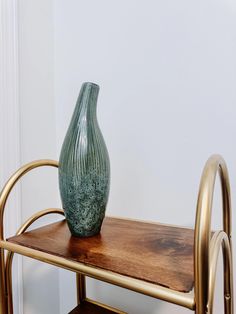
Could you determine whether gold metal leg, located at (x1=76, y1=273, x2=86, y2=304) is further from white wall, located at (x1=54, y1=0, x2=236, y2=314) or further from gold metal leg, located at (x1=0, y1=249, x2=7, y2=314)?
gold metal leg, located at (x1=0, y1=249, x2=7, y2=314)

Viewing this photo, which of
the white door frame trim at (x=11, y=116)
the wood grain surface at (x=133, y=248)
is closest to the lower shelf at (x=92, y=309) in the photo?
the white door frame trim at (x=11, y=116)

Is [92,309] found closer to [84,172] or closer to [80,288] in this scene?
[80,288]

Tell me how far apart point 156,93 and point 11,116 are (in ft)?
1.59

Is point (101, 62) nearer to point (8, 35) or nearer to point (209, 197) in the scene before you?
point (8, 35)

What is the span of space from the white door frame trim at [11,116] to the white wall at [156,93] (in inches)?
8.8

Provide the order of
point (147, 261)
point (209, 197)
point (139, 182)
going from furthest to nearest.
Result: point (139, 182) → point (147, 261) → point (209, 197)

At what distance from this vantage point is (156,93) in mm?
831

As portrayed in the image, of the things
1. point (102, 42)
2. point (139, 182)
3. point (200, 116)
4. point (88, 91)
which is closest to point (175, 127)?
point (200, 116)

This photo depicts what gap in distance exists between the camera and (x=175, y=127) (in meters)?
0.80

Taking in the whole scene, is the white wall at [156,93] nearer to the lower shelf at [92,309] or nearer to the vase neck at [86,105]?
the lower shelf at [92,309]

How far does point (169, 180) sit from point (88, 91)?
39cm

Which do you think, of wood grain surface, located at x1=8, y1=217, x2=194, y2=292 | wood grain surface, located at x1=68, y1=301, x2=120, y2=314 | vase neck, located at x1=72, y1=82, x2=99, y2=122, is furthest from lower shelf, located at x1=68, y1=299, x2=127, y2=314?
vase neck, located at x1=72, y1=82, x2=99, y2=122

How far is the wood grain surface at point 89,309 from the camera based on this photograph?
0.82 metres

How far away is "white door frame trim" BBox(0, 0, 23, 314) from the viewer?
82cm
